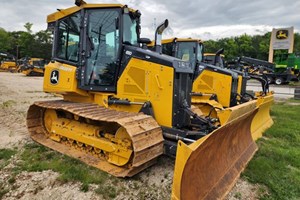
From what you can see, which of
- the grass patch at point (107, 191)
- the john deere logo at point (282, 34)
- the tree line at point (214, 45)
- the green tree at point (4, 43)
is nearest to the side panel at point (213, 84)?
the grass patch at point (107, 191)

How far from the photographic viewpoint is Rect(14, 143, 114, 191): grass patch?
4152 millimetres

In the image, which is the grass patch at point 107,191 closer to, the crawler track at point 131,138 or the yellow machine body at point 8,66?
the crawler track at point 131,138

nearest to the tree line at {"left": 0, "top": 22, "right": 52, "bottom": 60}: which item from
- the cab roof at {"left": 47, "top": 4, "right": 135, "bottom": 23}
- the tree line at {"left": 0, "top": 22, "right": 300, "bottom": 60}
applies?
the tree line at {"left": 0, "top": 22, "right": 300, "bottom": 60}

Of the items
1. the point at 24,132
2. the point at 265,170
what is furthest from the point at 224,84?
the point at 24,132

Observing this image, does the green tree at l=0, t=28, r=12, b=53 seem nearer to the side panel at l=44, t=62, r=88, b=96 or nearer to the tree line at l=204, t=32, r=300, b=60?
the tree line at l=204, t=32, r=300, b=60

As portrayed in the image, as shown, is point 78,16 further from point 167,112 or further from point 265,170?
point 265,170

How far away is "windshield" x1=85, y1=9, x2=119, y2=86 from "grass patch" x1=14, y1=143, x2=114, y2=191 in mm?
1574

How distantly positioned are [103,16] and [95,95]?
5.14 ft

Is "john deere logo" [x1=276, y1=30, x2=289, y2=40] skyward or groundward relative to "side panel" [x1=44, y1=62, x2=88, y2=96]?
skyward

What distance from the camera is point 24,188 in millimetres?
3887

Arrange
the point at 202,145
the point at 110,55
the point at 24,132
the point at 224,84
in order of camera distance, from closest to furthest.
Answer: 1. the point at 202,145
2. the point at 110,55
3. the point at 24,132
4. the point at 224,84

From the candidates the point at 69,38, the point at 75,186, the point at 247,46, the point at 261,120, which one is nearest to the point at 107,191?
the point at 75,186

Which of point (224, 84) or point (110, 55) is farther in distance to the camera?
point (224, 84)

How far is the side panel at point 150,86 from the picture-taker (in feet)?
15.2
